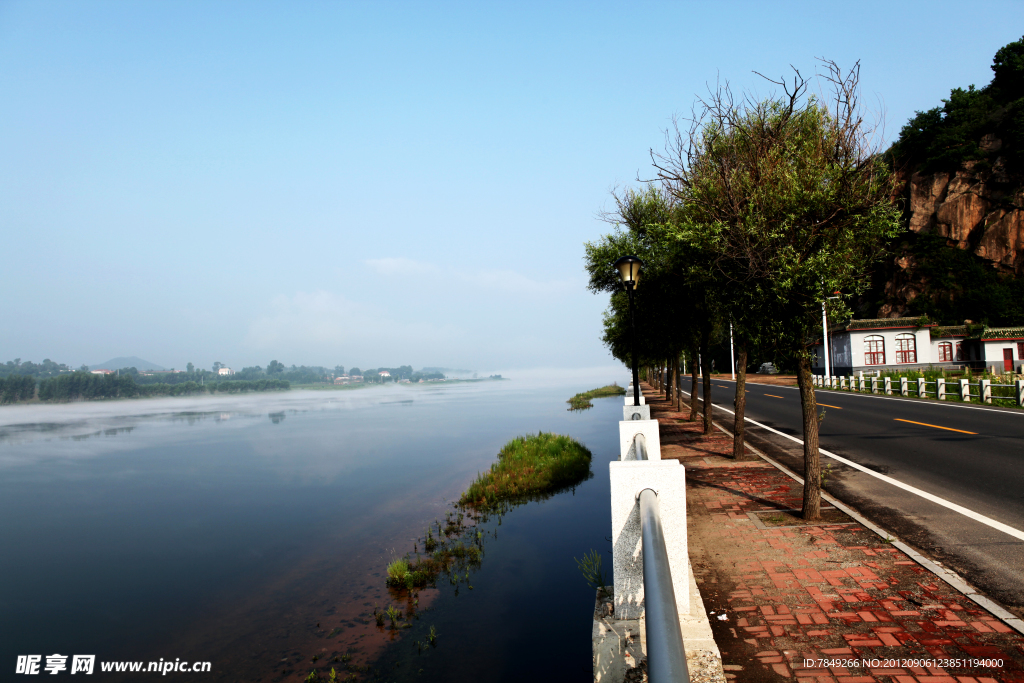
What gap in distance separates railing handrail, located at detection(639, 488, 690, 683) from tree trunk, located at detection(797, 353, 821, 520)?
6.16m

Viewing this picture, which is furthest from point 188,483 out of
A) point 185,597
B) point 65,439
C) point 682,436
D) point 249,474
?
point 65,439

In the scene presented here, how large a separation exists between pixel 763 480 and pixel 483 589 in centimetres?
571

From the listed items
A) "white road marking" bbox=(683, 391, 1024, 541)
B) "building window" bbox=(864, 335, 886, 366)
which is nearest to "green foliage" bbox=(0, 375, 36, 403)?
"building window" bbox=(864, 335, 886, 366)

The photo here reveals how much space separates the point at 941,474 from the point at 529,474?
10.8m

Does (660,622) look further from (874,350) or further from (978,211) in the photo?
(978,211)

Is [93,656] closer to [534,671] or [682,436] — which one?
[534,671]

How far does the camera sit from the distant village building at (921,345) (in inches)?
1716

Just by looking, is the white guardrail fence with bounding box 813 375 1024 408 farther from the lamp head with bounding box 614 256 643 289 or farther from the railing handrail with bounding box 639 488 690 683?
the railing handrail with bounding box 639 488 690 683

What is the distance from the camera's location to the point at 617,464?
129 inches

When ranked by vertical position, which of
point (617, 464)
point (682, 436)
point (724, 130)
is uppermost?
point (724, 130)

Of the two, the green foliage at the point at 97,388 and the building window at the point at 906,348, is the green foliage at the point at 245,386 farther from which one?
the building window at the point at 906,348

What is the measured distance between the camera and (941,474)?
978 cm

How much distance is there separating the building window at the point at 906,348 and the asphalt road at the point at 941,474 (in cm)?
3222

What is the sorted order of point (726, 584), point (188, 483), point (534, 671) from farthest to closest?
point (188, 483) → point (534, 671) → point (726, 584)
